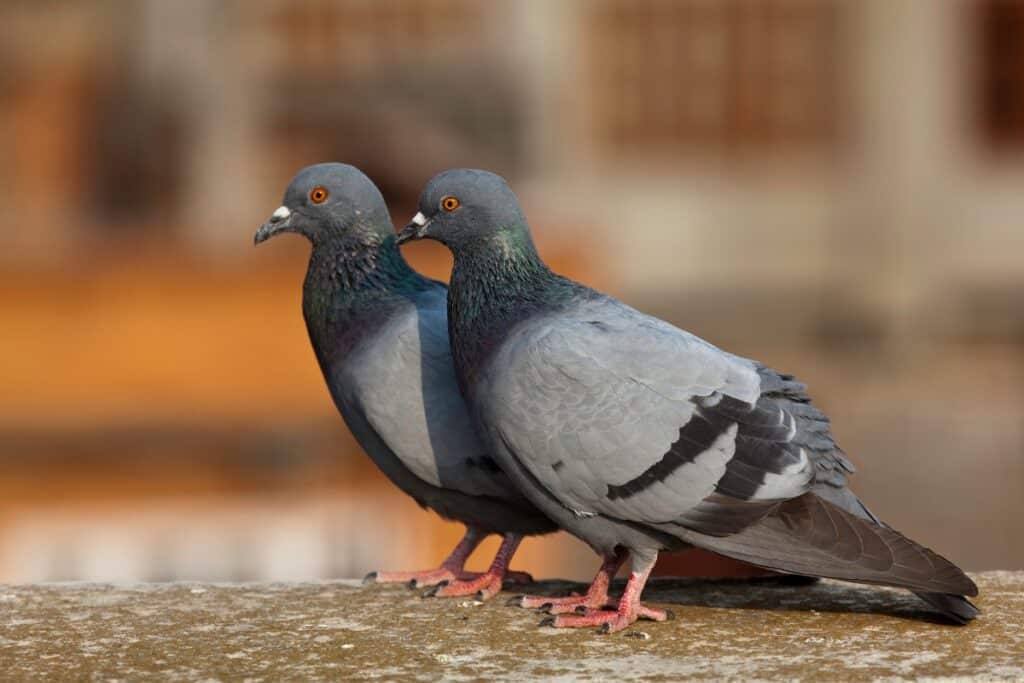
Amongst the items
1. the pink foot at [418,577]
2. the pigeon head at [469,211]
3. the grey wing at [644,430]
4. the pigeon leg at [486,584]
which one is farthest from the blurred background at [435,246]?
the grey wing at [644,430]

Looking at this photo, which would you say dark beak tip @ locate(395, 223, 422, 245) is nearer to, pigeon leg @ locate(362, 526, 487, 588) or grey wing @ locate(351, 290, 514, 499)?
grey wing @ locate(351, 290, 514, 499)

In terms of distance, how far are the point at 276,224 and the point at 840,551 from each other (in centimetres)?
188

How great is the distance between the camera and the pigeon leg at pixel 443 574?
496 centimetres

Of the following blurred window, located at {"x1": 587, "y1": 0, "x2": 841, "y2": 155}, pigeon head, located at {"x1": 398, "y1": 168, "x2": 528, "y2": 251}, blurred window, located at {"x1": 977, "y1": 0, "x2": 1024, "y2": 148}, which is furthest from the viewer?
blurred window, located at {"x1": 977, "y1": 0, "x2": 1024, "y2": 148}

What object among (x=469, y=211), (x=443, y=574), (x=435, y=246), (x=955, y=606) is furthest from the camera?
(x=435, y=246)

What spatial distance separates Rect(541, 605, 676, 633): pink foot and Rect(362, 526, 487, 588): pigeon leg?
21.1 inches

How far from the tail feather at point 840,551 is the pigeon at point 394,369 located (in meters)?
0.72

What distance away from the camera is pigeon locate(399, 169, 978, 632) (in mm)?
4238

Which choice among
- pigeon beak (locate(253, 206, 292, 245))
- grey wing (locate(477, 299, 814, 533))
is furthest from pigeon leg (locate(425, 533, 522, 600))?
pigeon beak (locate(253, 206, 292, 245))

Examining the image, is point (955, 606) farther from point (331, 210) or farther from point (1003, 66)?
point (1003, 66)

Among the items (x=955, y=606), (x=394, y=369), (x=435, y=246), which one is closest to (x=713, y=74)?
(x=435, y=246)

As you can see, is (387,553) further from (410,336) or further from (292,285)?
(410,336)

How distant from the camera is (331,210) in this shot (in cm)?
512

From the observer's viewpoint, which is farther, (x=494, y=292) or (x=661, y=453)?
(x=494, y=292)
